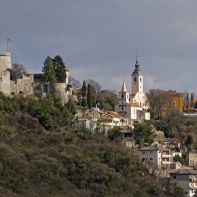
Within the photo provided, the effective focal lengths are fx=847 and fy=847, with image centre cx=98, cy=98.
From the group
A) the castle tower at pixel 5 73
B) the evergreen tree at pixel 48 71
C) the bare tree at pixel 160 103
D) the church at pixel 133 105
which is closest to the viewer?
the castle tower at pixel 5 73

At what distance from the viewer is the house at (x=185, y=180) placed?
64688 mm

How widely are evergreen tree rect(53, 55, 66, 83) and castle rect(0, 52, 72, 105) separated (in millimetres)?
1887

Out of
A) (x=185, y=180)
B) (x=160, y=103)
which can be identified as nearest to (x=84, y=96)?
(x=160, y=103)

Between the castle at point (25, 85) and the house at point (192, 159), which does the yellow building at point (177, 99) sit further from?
the castle at point (25, 85)

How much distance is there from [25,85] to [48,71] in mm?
3224

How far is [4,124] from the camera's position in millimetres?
62844

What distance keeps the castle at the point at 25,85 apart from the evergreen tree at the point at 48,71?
0.54 meters

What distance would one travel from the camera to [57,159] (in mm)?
60844

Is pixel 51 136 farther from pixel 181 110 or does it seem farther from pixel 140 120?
pixel 181 110

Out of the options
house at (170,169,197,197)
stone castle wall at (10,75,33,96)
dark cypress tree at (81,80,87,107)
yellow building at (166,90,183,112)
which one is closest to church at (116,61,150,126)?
yellow building at (166,90,183,112)

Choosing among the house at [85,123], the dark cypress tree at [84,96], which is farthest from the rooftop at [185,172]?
the dark cypress tree at [84,96]

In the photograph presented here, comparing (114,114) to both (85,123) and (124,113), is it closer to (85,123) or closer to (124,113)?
(124,113)

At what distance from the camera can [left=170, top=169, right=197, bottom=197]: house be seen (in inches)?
2547

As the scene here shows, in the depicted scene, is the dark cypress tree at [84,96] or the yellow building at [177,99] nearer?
the dark cypress tree at [84,96]
